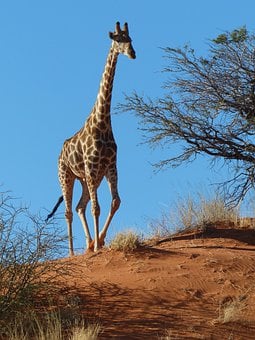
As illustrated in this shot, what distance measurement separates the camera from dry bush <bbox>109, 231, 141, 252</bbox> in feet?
50.5

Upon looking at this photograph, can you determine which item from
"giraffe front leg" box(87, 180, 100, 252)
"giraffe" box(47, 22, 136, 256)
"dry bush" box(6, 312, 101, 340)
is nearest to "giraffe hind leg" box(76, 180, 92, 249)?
"giraffe" box(47, 22, 136, 256)

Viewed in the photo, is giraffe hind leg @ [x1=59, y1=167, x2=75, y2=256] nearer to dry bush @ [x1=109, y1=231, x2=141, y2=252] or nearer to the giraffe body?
the giraffe body

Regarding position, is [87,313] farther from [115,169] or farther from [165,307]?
[115,169]

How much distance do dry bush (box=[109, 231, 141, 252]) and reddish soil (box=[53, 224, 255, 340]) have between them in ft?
0.36

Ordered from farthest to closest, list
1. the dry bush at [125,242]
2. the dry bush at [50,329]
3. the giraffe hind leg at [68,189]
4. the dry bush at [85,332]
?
the giraffe hind leg at [68,189], the dry bush at [125,242], the dry bush at [50,329], the dry bush at [85,332]

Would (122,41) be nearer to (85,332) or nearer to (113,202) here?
(113,202)

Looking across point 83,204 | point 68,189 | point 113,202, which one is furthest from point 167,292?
point 68,189

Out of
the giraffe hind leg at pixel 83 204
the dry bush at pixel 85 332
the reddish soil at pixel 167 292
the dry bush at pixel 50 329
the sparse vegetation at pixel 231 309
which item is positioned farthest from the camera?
the giraffe hind leg at pixel 83 204

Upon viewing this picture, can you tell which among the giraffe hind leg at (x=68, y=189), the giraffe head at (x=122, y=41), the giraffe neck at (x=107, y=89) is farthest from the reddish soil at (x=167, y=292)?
the giraffe head at (x=122, y=41)

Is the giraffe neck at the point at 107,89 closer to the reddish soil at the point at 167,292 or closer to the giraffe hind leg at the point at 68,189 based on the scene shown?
the giraffe hind leg at the point at 68,189

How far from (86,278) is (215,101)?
5920 mm

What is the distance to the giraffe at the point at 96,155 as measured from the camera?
1705 cm

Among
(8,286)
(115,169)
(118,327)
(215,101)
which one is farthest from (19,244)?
(215,101)

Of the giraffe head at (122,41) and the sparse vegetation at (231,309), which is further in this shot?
the giraffe head at (122,41)
